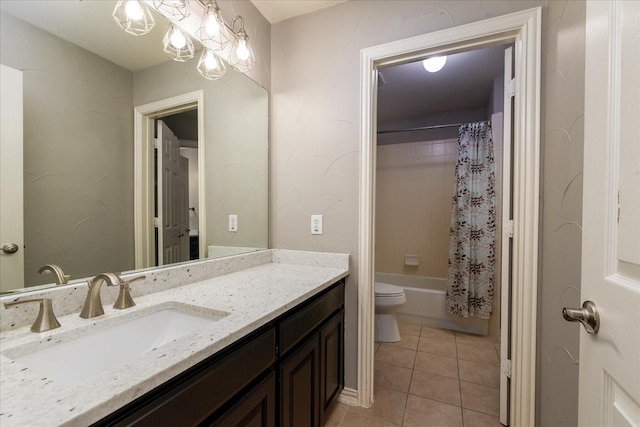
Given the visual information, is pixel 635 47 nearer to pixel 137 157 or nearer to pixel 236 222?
pixel 137 157

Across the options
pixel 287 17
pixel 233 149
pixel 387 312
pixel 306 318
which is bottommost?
pixel 387 312

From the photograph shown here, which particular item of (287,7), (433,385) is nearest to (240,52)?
(287,7)

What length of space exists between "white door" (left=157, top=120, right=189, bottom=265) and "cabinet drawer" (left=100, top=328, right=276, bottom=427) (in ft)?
2.01

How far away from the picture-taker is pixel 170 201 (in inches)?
48.3

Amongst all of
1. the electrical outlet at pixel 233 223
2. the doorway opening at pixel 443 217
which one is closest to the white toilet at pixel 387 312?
the doorway opening at pixel 443 217

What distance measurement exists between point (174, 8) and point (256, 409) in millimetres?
1630

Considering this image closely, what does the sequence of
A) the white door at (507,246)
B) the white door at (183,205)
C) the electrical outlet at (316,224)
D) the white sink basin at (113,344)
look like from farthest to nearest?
the electrical outlet at (316,224) < the white door at (507,246) < the white door at (183,205) < the white sink basin at (113,344)

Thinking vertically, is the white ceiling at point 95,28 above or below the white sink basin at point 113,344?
above

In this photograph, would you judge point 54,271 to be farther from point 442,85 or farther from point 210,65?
point 442,85

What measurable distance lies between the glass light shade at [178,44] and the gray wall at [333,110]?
2.09 feet

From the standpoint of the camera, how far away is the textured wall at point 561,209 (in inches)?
36.9

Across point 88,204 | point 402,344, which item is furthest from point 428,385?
point 88,204

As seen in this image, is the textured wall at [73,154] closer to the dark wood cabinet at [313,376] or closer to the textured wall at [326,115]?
the dark wood cabinet at [313,376]

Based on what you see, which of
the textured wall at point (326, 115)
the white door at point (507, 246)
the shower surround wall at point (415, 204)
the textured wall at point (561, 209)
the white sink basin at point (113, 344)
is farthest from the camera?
the shower surround wall at point (415, 204)
